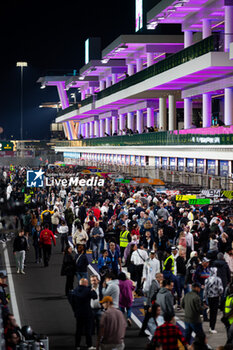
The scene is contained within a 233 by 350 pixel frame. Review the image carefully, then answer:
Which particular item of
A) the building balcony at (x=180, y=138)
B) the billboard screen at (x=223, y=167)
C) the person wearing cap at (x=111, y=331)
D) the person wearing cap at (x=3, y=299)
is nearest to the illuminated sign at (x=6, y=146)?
the building balcony at (x=180, y=138)

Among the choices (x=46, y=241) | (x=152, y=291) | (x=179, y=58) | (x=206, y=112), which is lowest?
(x=46, y=241)

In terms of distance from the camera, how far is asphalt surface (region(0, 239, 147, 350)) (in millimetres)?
12148

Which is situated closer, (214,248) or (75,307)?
(75,307)

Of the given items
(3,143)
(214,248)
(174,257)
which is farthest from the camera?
(3,143)

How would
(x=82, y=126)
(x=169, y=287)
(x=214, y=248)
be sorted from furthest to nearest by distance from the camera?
(x=82, y=126), (x=214, y=248), (x=169, y=287)

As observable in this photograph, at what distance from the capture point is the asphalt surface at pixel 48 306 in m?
12.1

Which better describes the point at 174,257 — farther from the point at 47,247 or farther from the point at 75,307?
the point at 47,247

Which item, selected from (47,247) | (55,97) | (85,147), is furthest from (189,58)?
(55,97)

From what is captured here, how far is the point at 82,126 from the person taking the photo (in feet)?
365

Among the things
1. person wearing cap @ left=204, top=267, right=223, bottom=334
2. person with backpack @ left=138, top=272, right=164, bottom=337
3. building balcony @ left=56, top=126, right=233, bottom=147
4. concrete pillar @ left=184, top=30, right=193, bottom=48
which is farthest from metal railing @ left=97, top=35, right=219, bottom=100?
person with backpack @ left=138, top=272, right=164, bottom=337

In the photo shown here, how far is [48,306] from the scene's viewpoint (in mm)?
14922

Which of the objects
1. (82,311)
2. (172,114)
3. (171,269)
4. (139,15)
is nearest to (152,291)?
(82,311)

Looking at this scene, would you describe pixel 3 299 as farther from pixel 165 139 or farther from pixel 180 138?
pixel 165 139

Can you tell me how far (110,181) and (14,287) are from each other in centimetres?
2367
